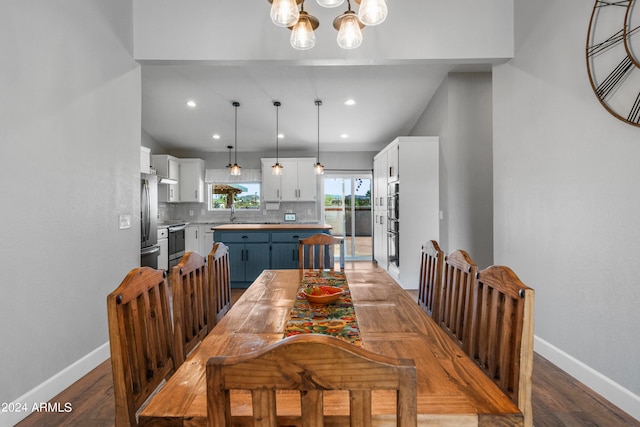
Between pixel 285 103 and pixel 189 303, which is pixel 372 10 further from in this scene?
pixel 285 103

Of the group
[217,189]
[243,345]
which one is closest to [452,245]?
[243,345]

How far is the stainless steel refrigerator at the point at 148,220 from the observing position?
4035 mm

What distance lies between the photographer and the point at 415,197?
4613mm

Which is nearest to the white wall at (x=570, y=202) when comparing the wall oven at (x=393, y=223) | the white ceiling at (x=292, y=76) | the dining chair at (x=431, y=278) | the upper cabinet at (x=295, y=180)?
the white ceiling at (x=292, y=76)

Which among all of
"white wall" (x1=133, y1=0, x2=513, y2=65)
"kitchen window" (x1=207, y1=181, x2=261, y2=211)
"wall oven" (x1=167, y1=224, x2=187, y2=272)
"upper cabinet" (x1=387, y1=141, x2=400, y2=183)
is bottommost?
"wall oven" (x1=167, y1=224, x2=187, y2=272)

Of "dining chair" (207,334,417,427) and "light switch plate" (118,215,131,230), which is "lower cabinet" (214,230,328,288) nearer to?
"light switch plate" (118,215,131,230)

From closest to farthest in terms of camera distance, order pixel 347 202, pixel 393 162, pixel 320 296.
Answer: pixel 320 296
pixel 393 162
pixel 347 202

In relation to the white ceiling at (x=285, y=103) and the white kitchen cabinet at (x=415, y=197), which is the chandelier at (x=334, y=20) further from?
the white kitchen cabinet at (x=415, y=197)

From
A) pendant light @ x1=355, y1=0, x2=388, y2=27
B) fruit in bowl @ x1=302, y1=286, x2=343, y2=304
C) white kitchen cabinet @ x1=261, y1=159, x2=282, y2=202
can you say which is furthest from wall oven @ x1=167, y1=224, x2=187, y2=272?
pendant light @ x1=355, y1=0, x2=388, y2=27

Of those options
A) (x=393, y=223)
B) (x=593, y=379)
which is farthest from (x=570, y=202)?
(x=393, y=223)

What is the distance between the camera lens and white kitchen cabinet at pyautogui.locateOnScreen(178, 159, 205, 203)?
6891mm

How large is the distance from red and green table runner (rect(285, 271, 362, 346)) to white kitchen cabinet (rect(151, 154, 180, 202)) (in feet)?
18.1

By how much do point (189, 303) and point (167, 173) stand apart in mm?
5600

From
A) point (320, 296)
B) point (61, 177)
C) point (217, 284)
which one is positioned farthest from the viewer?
point (61, 177)
